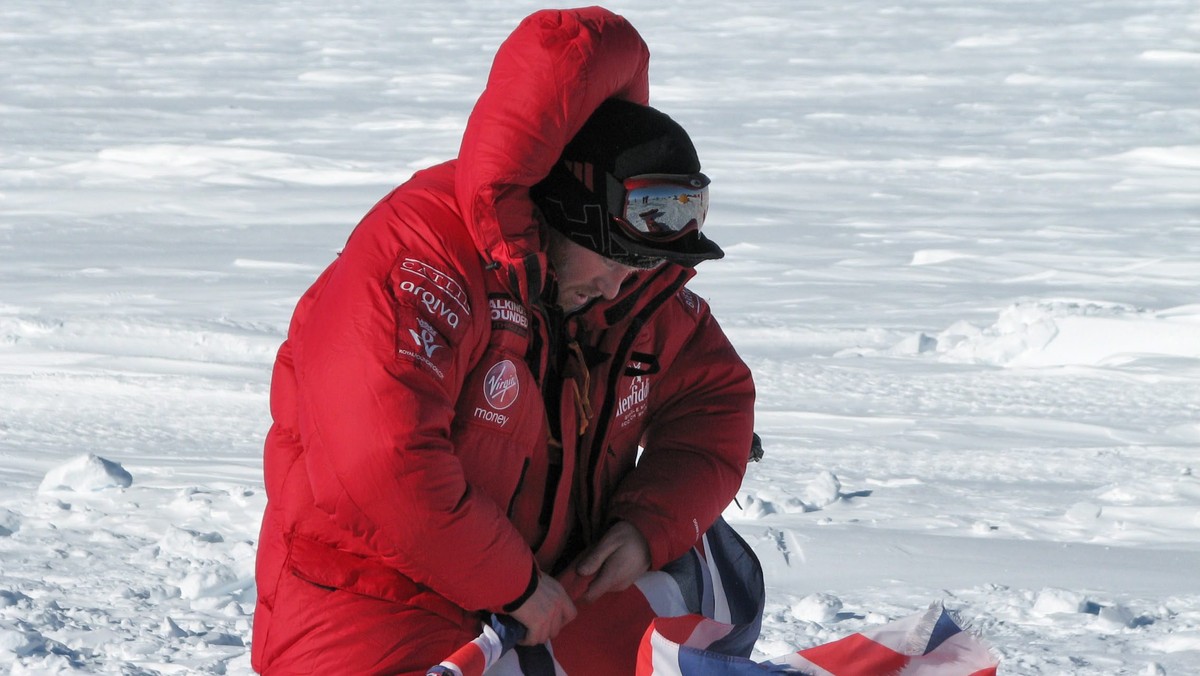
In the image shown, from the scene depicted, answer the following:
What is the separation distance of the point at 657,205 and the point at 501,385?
0.97 feet

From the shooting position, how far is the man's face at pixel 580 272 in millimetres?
1833

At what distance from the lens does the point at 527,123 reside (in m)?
1.71

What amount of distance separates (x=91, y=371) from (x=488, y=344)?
3068mm

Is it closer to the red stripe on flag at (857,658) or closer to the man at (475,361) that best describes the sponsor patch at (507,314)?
the man at (475,361)

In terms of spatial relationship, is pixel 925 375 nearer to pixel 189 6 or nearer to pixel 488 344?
pixel 488 344

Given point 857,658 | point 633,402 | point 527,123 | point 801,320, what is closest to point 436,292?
point 527,123

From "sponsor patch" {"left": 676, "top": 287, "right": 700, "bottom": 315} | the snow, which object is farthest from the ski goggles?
the snow

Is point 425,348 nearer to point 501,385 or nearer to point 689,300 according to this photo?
point 501,385

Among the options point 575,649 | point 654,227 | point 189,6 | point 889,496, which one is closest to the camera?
point 654,227

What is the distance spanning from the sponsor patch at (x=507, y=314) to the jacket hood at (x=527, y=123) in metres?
0.02

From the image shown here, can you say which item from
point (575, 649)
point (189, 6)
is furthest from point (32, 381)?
point (189, 6)

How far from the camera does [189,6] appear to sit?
1841 cm

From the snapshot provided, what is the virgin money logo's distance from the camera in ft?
5.79

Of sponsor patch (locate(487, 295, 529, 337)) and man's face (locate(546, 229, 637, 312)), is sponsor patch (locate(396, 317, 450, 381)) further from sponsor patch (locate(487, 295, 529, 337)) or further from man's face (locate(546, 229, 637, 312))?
man's face (locate(546, 229, 637, 312))
